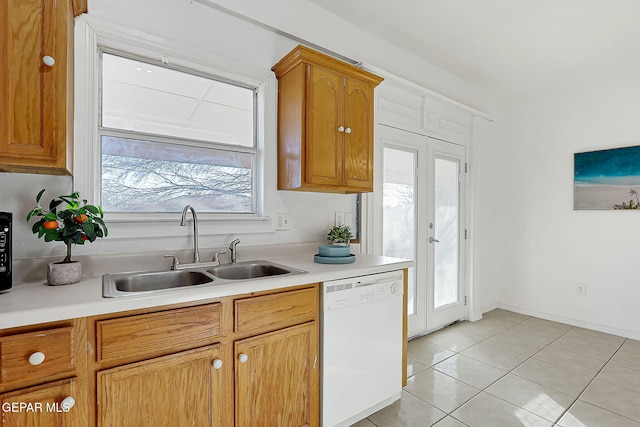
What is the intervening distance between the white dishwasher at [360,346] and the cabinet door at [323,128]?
2.35ft

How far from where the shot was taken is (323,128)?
6.81 ft

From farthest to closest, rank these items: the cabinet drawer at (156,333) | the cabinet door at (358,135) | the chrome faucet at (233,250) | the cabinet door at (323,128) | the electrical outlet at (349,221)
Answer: the electrical outlet at (349,221), the cabinet door at (358,135), the cabinet door at (323,128), the chrome faucet at (233,250), the cabinet drawer at (156,333)

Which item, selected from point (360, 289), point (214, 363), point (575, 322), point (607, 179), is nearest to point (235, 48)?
point (360, 289)

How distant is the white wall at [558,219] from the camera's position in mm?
3232

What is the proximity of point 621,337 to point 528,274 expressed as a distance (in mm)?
987

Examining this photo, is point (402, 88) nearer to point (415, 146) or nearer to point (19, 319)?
point (415, 146)

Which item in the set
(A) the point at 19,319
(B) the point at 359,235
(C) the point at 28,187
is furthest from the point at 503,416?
(C) the point at 28,187

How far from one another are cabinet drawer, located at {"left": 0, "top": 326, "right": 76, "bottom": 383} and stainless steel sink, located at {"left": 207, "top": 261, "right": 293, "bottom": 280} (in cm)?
74

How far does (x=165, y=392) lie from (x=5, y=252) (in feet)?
2.66

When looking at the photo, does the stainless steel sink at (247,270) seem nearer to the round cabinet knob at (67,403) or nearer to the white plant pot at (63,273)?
the white plant pot at (63,273)

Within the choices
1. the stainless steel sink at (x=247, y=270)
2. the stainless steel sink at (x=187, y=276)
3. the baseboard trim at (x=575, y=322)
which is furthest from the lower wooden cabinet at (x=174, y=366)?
the baseboard trim at (x=575, y=322)

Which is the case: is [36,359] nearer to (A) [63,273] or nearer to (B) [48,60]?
(A) [63,273]

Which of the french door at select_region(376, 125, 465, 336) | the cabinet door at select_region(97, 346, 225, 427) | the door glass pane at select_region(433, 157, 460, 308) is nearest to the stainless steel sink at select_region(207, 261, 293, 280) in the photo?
the cabinet door at select_region(97, 346, 225, 427)

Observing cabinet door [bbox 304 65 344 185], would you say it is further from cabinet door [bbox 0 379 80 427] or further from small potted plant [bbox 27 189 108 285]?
cabinet door [bbox 0 379 80 427]
